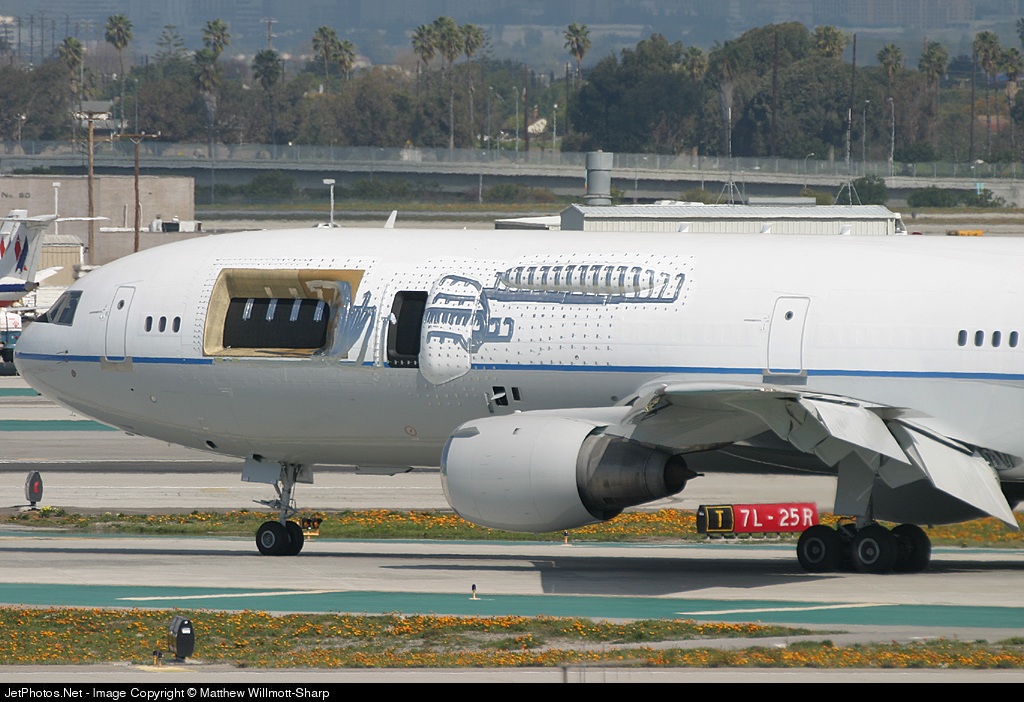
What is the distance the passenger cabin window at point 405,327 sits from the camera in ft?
81.0

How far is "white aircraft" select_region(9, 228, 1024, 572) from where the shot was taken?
22.3 metres

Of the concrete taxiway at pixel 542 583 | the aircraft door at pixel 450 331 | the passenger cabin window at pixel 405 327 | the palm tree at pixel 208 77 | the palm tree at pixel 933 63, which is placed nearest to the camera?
the concrete taxiway at pixel 542 583

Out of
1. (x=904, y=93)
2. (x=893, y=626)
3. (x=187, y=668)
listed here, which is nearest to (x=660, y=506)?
(x=893, y=626)

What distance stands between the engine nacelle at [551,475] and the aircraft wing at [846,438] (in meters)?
0.43

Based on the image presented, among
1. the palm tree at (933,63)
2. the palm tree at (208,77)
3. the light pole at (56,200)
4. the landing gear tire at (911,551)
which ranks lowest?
the landing gear tire at (911,551)

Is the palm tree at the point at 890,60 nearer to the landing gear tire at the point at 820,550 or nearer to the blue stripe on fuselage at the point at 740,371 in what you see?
the landing gear tire at the point at 820,550

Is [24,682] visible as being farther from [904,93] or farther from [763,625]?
[904,93]

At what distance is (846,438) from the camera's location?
21422 millimetres

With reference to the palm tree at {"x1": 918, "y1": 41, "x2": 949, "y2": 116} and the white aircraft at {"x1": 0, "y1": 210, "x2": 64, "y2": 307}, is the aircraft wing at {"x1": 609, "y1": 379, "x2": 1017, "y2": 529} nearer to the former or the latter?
the white aircraft at {"x1": 0, "y1": 210, "x2": 64, "y2": 307}

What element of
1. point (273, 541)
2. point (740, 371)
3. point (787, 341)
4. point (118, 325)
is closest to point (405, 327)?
point (273, 541)

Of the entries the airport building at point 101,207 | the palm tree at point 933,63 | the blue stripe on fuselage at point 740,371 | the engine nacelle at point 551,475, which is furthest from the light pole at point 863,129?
the engine nacelle at point 551,475

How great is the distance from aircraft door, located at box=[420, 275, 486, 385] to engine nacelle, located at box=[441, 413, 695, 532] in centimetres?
197

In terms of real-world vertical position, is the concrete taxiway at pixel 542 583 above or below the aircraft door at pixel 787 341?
below

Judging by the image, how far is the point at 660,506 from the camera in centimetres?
3391
